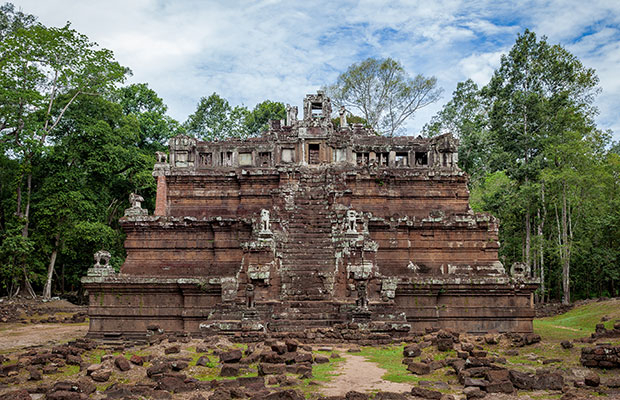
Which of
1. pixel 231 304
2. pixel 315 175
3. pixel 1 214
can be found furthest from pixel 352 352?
pixel 1 214

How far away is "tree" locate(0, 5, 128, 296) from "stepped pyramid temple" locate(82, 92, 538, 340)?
39.2 feet

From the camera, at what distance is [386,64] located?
43781 mm

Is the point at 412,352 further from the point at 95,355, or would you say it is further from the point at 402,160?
the point at 402,160

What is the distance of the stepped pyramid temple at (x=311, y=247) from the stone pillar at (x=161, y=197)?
0.15 feet

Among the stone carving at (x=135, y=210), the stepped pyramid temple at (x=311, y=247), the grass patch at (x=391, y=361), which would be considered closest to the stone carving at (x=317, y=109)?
the stepped pyramid temple at (x=311, y=247)

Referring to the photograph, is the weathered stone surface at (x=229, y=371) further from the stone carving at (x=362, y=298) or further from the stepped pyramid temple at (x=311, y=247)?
the stone carving at (x=362, y=298)

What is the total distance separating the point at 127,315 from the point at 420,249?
10.6 m

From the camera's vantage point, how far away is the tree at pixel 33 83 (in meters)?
28.2

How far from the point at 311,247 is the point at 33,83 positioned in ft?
70.2

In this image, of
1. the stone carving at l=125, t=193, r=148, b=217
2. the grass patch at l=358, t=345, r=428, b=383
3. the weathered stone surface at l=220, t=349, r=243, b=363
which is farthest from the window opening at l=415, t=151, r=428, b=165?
the weathered stone surface at l=220, t=349, r=243, b=363

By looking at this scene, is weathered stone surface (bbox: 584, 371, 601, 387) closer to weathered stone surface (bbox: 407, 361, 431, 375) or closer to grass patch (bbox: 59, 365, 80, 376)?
weathered stone surface (bbox: 407, 361, 431, 375)

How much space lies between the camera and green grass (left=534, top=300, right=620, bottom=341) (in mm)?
16688

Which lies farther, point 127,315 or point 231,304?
point 127,315

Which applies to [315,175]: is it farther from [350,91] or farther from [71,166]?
[350,91]
